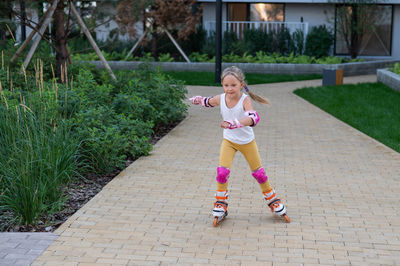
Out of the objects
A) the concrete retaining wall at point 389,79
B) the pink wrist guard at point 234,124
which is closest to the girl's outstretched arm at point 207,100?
the pink wrist guard at point 234,124

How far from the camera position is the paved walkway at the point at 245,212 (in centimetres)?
495

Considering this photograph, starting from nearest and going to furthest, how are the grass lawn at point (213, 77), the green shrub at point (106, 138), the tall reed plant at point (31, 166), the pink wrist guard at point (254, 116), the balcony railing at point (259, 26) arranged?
1. the pink wrist guard at point (254, 116)
2. the tall reed plant at point (31, 166)
3. the green shrub at point (106, 138)
4. the grass lawn at point (213, 77)
5. the balcony railing at point (259, 26)

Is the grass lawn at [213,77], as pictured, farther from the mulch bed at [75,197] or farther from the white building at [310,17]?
the mulch bed at [75,197]

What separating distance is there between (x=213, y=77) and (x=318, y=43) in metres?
6.20

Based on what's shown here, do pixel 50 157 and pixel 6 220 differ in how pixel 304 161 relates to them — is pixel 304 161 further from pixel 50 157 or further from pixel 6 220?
pixel 6 220

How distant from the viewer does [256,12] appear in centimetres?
2633

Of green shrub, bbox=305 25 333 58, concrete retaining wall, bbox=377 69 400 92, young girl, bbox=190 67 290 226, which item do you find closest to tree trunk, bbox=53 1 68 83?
young girl, bbox=190 67 290 226

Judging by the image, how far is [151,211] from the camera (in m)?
6.08

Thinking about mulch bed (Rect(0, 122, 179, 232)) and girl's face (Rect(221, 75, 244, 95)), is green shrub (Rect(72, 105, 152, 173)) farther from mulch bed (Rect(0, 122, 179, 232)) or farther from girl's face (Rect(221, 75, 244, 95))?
girl's face (Rect(221, 75, 244, 95))

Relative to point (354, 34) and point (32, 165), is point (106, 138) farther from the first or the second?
point (354, 34)

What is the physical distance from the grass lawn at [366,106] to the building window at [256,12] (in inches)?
366

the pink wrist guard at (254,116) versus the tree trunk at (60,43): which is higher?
the tree trunk at (60,43)

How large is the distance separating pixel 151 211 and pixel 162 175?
1492mm

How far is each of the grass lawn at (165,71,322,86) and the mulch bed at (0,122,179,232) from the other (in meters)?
10.4
